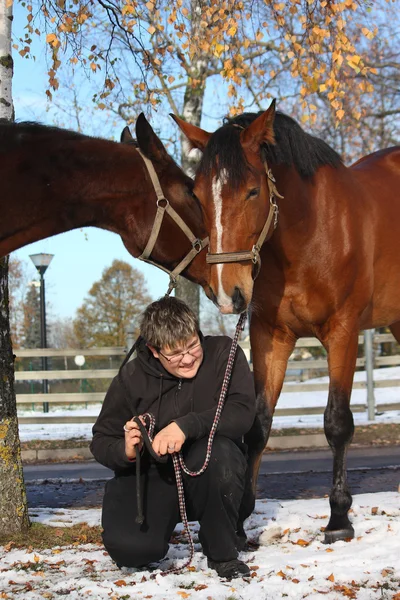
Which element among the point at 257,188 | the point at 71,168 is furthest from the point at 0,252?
the point at 257,188

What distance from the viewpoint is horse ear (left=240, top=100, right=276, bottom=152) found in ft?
13.1

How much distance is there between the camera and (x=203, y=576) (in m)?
3.44

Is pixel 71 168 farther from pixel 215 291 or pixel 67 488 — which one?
pixel 67 488

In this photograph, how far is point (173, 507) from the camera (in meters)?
3.54

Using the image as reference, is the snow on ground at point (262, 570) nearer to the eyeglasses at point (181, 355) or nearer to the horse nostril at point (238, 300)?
the eyeglasses at point (181, 355)

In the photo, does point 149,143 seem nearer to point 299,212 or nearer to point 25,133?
point 25,133

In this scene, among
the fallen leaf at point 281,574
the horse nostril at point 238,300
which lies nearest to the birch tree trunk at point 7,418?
the horse nostril at point 238,300

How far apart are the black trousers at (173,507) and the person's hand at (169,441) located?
193 millimetres

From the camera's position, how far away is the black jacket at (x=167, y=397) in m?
3.55

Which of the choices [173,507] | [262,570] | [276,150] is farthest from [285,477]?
[276,150]

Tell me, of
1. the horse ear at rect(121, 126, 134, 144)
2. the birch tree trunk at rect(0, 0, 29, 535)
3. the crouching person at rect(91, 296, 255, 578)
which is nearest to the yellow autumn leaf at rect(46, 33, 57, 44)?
the birch tree trunk at rect(0, 0, 29, 535)

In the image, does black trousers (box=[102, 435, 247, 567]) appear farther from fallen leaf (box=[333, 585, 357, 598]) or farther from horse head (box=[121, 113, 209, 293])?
horse head (box=[121, 113, 209, 293])

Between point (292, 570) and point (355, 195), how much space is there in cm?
250

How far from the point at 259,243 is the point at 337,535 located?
176 cm
